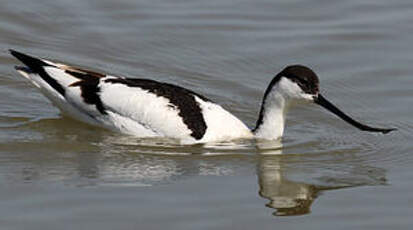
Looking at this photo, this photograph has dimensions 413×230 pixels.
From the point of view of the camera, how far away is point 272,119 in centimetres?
1022

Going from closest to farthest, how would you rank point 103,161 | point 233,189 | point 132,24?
point 233,189
point 103,161
point 132,24

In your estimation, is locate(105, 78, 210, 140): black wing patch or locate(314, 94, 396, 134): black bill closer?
locate(314, 94, 396, 134): black bill

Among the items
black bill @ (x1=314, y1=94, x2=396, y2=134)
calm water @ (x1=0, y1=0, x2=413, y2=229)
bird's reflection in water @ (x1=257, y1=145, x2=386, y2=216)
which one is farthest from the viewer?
black bill @ (x1=314, y1=94, x2=396, y2=134)

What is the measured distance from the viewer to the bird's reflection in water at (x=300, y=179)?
27.4ft

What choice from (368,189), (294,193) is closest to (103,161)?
(294,193)

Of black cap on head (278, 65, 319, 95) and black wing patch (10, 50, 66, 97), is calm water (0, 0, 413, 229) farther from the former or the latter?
black cap on head (278, 65, 319, 95)

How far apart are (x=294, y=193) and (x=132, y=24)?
515 centimetres

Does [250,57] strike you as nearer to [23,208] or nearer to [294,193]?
[294,193]

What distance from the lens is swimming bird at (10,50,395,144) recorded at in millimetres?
9883

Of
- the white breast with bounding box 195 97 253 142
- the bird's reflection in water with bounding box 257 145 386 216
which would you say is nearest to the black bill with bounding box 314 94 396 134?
the bird's reflection in water with bounding box 257 145 386 216

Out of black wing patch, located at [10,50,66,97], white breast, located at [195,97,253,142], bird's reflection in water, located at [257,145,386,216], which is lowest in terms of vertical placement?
bird's reflection in water, located at [257,145,386,216]

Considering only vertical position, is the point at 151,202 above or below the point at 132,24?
below

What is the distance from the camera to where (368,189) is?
863 cm

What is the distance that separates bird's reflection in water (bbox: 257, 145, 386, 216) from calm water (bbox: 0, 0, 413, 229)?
0.06ft
